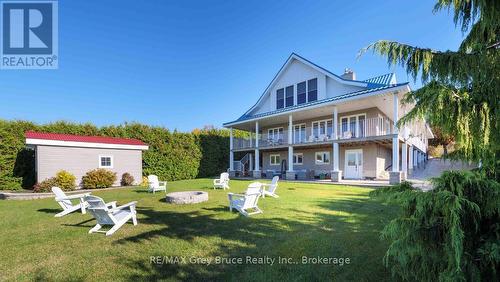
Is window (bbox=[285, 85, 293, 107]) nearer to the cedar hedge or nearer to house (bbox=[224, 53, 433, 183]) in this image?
house (bbox=[224, 53, 433, 183])

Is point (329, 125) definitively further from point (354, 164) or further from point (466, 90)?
point (466, 90)

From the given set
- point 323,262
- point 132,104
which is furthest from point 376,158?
point 132,104

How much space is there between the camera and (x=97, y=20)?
13.9 metres

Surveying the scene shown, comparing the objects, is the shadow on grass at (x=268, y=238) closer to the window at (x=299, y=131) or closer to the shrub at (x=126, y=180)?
the shrub at (x=126, y=180)

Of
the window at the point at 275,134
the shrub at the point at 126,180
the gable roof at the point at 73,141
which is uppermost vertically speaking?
the window at the point at 275,134

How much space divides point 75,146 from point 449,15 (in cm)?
1869

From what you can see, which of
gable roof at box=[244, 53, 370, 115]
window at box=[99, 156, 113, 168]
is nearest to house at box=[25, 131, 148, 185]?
window at box=[99, 156, 113, 168]

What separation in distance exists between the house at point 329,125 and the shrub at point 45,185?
572 inches

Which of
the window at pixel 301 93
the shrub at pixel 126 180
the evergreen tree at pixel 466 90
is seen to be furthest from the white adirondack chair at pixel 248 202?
the window at pixel 301 93

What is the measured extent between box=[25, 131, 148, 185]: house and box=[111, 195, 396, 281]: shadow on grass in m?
10.5

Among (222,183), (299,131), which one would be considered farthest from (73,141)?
(299,131)

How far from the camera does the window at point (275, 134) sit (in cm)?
2402

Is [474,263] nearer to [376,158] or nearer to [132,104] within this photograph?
[376,158]

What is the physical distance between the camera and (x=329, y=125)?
2147cm
